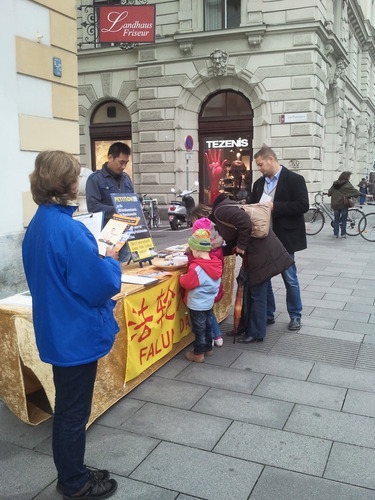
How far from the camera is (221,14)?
17031mm

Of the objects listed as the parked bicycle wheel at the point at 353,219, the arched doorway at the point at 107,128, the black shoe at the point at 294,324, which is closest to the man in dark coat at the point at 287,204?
the black shoe at the point at 294,324

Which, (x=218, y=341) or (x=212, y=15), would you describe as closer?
(x=218, y=341)

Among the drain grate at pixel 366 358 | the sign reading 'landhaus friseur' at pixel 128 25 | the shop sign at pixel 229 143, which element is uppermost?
the sign reading 'landhaus friseur' at pixel 128 25

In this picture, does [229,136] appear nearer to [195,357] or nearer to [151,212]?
[151,212]

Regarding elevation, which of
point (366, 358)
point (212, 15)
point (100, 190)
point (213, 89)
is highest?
point (212, 15)

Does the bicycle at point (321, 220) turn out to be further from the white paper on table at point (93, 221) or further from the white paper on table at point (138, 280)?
the white paper on table at point (93, 221)

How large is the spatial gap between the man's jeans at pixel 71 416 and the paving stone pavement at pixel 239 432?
26cm

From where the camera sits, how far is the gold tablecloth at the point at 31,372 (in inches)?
126

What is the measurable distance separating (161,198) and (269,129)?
14.8 ft

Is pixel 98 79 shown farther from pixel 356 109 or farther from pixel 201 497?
pixel 201 497

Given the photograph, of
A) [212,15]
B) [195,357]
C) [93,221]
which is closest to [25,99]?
[93,221]

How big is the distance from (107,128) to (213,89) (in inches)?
182

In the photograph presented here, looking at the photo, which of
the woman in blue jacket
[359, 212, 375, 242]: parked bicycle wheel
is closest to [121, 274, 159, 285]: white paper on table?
the woman in blue jacket


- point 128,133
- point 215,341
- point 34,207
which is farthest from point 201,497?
point 128,133
